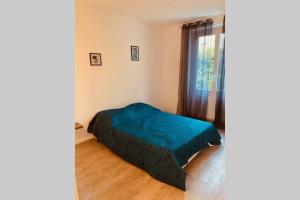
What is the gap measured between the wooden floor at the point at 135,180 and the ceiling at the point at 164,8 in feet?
7.40

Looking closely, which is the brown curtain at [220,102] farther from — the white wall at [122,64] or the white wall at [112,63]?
the white wall at [112,63]

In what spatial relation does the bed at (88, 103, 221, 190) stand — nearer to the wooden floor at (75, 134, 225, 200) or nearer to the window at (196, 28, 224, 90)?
the wooden floor at (75, 134, 225, 200)

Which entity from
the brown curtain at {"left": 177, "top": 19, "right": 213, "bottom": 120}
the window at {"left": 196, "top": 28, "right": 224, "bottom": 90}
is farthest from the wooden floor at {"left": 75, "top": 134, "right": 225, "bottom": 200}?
the window at {"left": 196, "top": 28, "right": 224, "bottom": 90}

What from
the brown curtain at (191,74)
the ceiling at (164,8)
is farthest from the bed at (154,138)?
the ceiling at (164,8)

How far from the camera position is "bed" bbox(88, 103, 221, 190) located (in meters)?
2.01

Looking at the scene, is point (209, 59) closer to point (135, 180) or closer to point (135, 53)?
point (135, 53)

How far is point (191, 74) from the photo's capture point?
390cm

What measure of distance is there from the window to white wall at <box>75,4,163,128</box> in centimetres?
105

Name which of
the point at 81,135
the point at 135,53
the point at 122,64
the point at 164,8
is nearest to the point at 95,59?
the point at 122,64

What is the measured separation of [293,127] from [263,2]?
0.75 ft

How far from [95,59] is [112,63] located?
374 millimetres

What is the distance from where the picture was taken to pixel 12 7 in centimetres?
33

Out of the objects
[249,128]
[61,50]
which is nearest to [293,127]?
[249,128]

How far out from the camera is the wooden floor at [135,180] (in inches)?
70.8
